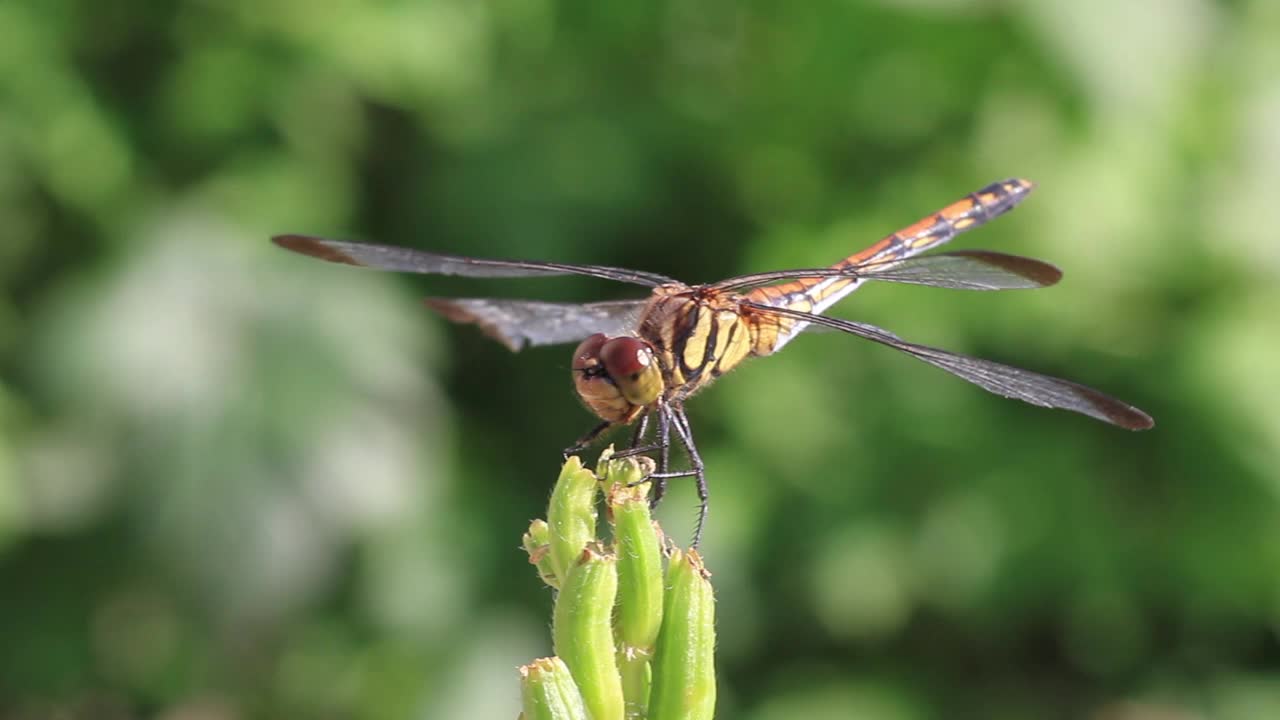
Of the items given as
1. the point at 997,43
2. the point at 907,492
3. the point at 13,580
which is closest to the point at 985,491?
the point at 907,492

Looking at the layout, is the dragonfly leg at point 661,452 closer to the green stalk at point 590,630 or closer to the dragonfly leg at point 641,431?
the dragonfly leg at point 641,431

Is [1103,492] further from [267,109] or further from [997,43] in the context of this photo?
[267,109]

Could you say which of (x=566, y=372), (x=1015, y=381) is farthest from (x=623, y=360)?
(x=566, y=372)

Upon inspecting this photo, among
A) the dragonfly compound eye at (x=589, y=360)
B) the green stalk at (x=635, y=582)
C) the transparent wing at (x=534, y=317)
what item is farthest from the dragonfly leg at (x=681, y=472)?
the transparent wing at (x=534, y=317)

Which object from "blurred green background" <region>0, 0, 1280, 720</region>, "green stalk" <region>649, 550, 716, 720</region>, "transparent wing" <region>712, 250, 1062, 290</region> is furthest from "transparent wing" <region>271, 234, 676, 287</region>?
"blurred green background" <region>0, 0, 1280, 720</region>

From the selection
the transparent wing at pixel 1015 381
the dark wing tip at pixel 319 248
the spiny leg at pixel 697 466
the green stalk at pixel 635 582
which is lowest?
Result: the green stalk at pixel 635 582

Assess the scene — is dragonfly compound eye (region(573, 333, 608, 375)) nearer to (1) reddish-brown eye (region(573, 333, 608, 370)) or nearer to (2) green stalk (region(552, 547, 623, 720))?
(1) reddish-brown eye (region(573, 333, 608, 370))
